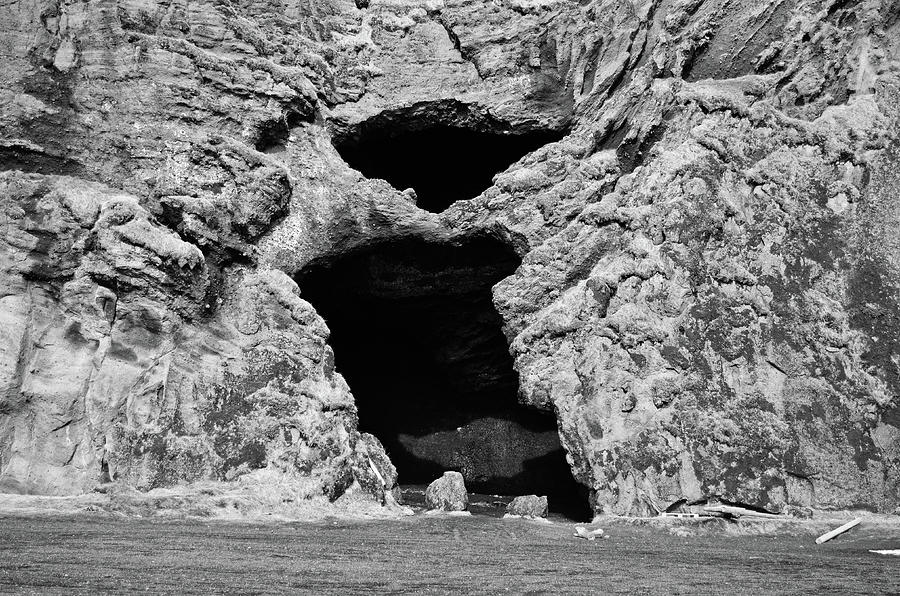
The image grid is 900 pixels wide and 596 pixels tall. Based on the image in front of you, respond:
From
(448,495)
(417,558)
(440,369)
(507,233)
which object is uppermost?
(507,233)

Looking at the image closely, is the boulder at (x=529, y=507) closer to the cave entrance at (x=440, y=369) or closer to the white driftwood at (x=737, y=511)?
the cave entrance at (x=440, y=369)

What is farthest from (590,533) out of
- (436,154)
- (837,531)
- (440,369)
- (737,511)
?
(436,154)

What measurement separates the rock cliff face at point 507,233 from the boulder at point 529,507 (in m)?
0.96

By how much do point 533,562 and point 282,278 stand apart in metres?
4.41

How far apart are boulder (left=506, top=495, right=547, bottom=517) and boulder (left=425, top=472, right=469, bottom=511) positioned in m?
0.55

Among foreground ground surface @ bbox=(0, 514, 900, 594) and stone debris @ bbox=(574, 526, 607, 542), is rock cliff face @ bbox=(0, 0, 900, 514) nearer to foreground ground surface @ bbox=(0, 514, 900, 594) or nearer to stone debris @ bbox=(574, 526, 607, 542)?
stone debris @ bbox=(574, 526, 607, 542)

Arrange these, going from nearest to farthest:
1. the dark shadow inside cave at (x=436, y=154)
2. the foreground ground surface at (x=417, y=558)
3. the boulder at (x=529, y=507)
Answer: the foreground ground surface at (x=417, y=558), the boulder at (x=529, y=507), the dark shadow inside cave at (x=436, y=154)

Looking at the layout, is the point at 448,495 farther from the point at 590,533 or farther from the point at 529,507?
the point at 590,533

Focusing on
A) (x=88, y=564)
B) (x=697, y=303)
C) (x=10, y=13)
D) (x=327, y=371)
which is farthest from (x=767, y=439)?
(x=10, y=13)

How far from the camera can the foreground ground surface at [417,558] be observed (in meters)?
4.45

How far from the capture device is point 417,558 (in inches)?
205

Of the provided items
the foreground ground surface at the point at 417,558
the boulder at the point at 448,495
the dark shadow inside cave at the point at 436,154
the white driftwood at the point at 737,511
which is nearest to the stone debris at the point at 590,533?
the foreground ground surface at the point at 417,558

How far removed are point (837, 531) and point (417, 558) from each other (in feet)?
12.0

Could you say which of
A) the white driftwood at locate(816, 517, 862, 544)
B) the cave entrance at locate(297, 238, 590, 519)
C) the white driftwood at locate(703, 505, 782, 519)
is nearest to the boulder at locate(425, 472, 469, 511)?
the cave entrance at locate(297, 238, 590, 519)
